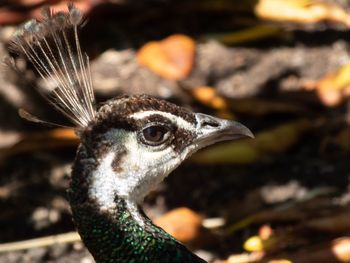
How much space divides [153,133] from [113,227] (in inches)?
9.8

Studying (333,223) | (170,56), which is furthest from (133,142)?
(170,56)

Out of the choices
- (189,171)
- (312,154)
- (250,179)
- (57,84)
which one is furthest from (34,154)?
(57,84)

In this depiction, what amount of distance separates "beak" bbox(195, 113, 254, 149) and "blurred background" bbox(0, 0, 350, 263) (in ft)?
1.67

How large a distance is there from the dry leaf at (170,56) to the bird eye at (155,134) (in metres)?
1.63

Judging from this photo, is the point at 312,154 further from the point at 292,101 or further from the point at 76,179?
the point at 76,179

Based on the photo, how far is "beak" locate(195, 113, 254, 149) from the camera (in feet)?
7.48

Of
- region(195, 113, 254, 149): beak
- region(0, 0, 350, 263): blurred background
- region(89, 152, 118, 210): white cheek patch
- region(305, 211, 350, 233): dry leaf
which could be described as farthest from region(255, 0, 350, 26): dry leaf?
region(89, 152, 118, 210): white cheek patch

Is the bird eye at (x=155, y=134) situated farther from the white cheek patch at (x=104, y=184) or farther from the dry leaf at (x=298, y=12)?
the dry leaf at (x=298, y=12)

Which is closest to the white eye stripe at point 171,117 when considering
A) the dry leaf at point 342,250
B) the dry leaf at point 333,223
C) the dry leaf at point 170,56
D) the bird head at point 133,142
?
the bird head at point 133,142

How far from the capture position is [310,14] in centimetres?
411

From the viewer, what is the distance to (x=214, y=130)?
229 cm

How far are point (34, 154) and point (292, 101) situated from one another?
106 cm

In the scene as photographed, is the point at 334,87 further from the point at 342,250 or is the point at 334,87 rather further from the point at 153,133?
the point at 153,133

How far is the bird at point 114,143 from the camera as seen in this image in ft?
7.11
